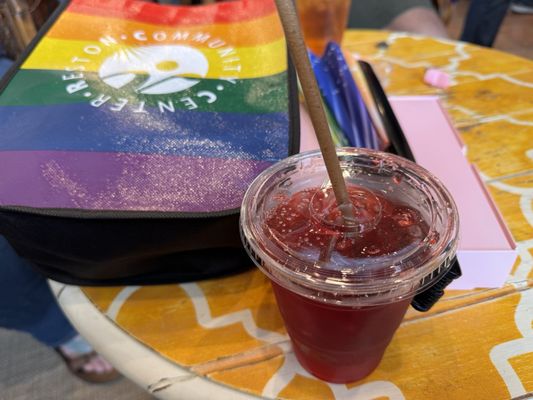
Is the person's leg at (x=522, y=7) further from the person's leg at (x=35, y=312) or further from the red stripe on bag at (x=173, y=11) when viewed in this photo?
the person's leg at (x=35, y=312)

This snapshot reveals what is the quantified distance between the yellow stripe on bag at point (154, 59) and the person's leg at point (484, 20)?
5.06 ft

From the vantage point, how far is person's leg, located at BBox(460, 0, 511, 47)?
1.83 meters

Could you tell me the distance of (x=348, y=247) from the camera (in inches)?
15.3

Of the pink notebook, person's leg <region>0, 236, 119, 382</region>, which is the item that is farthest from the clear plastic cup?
person's leg <region>0, 236, 119, 382</region>

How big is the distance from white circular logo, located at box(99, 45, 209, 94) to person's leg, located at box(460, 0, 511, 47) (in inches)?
64.0

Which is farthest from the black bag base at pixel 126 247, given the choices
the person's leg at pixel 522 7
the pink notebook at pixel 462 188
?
the person's leg at pixel 522 7

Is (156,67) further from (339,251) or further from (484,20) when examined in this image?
(484,20)

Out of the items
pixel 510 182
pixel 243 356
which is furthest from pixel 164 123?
pixel 510 182

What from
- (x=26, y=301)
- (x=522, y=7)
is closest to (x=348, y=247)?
(x=26, y=301)

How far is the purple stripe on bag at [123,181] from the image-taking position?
452mm

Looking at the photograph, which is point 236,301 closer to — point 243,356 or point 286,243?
point 243,356

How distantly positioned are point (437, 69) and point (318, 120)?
68cm

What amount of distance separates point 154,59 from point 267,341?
1.30ft

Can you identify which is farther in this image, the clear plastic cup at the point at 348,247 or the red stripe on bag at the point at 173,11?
the red stripe on bag at the point at 173,11
